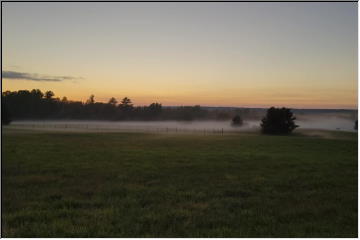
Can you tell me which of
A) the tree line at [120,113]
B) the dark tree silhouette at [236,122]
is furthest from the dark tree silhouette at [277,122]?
the dark tree silhouette at [236,122]

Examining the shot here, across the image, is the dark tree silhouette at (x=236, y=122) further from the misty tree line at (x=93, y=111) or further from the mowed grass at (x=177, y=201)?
the mowed grass at (x=177, y=201)

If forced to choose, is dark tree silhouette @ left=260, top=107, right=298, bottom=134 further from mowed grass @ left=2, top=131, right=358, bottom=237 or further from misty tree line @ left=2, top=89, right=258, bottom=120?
mowed grass @ left=2, top=131, right=358, bottom=237

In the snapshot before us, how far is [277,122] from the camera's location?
55531 millimetres

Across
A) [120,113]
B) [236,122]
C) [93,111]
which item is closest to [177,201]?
[120,113]

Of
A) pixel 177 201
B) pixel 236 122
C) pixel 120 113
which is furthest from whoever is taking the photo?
pixel 236 122

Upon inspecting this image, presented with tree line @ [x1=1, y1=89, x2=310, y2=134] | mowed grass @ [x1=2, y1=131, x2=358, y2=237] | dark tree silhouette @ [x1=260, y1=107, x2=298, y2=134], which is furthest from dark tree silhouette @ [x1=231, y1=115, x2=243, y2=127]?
mowed grass @ [x1=2, y1=131, x2=358, y2=237]

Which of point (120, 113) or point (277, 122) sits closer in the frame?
point (120, 113)

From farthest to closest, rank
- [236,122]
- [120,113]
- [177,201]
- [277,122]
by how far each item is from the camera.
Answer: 1. [236,122]
2. [277,122]
3. [120,113]
4. [177,201]

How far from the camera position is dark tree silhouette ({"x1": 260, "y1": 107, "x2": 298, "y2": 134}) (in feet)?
170

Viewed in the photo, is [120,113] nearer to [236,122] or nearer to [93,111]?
[93,111]

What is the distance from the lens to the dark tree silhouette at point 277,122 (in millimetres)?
51925

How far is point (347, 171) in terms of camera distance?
17391mm

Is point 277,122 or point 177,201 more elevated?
point 277,122

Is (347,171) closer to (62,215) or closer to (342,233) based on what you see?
(342,233)
